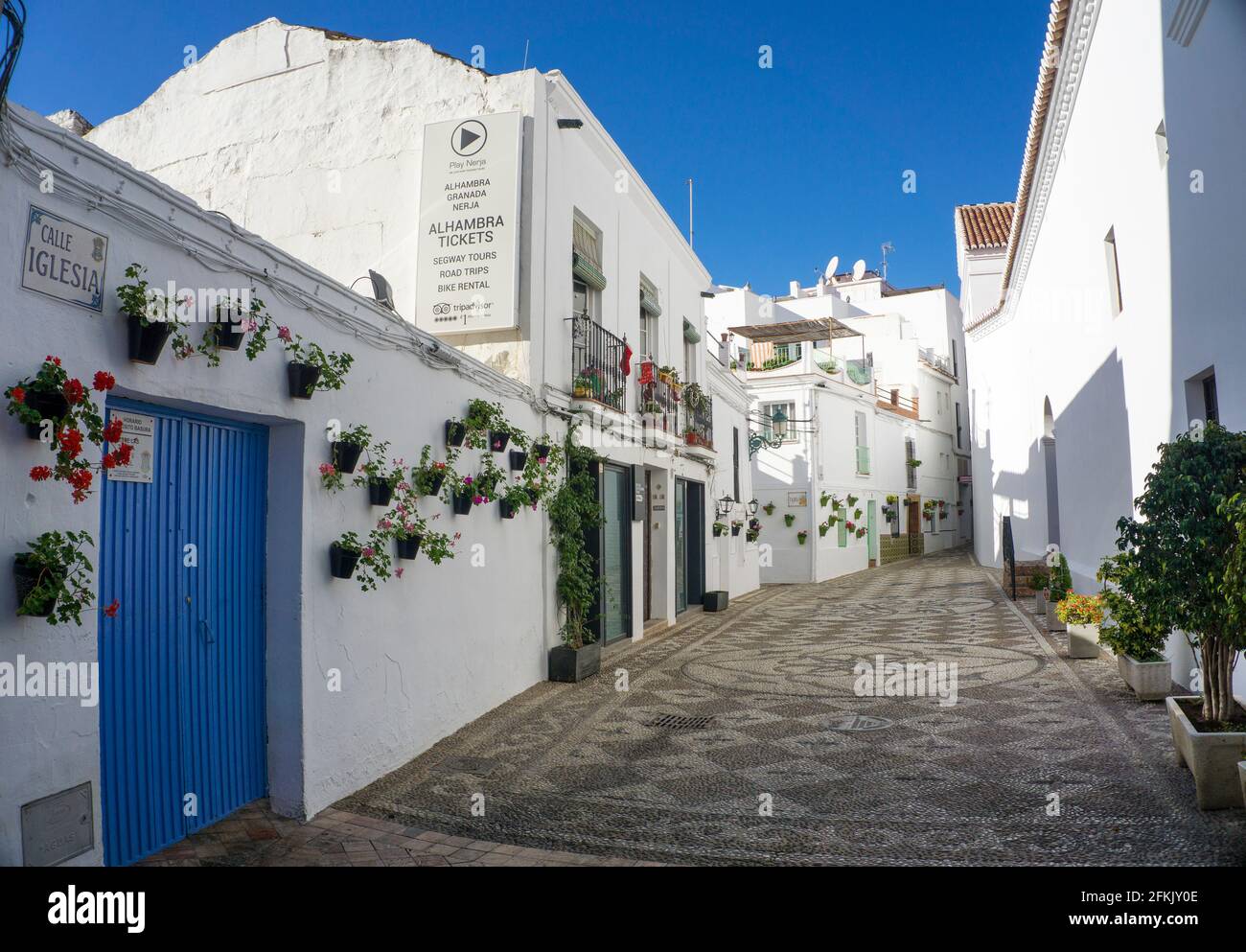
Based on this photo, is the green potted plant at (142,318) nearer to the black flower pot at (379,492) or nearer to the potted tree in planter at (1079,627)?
the black flower pot at (379,492)

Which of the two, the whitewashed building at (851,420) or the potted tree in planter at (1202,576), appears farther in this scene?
the whitewashed building at (851,420)

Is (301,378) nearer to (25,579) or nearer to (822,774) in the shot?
(25,579)

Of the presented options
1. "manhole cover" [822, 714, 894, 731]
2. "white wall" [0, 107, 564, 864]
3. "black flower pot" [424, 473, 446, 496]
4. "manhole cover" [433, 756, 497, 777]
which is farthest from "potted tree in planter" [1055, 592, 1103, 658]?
"black flower pot" [424, 473, 446, 496]

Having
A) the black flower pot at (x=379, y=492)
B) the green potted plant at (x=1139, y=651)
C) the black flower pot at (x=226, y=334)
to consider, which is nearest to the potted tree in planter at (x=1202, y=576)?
the green potted plant at (x=1139, y=651)

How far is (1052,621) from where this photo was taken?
11195 mm

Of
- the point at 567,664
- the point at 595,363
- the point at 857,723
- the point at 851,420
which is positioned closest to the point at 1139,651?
the point at 857,723

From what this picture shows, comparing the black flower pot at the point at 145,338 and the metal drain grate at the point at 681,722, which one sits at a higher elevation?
the black flower pot at the point at 145,338

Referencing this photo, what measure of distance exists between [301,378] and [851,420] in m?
20.9

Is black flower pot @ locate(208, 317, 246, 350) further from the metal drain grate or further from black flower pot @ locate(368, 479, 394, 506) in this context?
the metal drain grate

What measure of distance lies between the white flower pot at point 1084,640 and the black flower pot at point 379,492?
713 cm

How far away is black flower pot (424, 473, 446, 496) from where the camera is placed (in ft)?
19.8

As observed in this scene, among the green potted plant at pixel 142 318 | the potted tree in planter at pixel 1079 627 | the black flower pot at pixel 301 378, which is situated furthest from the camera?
the potted tree in planter at pixel 1079 627

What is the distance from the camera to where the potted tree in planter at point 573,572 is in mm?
8297

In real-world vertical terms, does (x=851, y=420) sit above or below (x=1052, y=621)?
above
